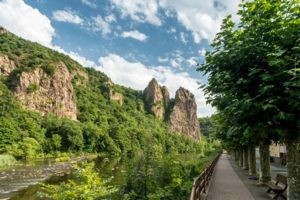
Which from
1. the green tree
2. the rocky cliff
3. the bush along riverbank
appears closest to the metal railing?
the bush along riverbank

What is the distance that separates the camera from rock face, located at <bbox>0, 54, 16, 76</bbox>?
426ft

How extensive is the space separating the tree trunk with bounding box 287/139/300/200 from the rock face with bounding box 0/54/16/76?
427 ft

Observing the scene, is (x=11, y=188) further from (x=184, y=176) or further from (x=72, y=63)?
(x=72, y=63)

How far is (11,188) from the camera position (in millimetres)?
32125

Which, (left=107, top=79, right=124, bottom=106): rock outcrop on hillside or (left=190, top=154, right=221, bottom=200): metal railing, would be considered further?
(left=107, top=79, right=124, bottom=106): rock outcrop on hillside

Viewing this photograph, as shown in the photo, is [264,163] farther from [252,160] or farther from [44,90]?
[44,90]

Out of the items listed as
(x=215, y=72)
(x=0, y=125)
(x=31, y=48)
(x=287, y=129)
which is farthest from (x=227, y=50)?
(x=31, y=48)

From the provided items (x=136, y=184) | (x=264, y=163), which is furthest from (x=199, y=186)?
(x=264, y=163)

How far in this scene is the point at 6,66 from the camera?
431 ft

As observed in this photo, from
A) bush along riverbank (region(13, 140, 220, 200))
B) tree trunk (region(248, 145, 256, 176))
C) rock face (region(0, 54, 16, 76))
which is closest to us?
bush along riverbank (region(13, 140, 220, 200))

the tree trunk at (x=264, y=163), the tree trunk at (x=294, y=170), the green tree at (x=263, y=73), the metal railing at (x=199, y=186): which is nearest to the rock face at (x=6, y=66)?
the tree trunk at (x=264, y=163)

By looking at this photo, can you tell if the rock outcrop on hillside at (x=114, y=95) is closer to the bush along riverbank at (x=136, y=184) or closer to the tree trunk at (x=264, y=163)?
the tree trunk at (x=264, y=163)

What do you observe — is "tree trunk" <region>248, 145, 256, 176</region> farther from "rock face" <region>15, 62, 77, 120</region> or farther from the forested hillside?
"rock face" <region>15, 62, 77, 120</region>

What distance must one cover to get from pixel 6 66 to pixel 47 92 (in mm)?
17285
